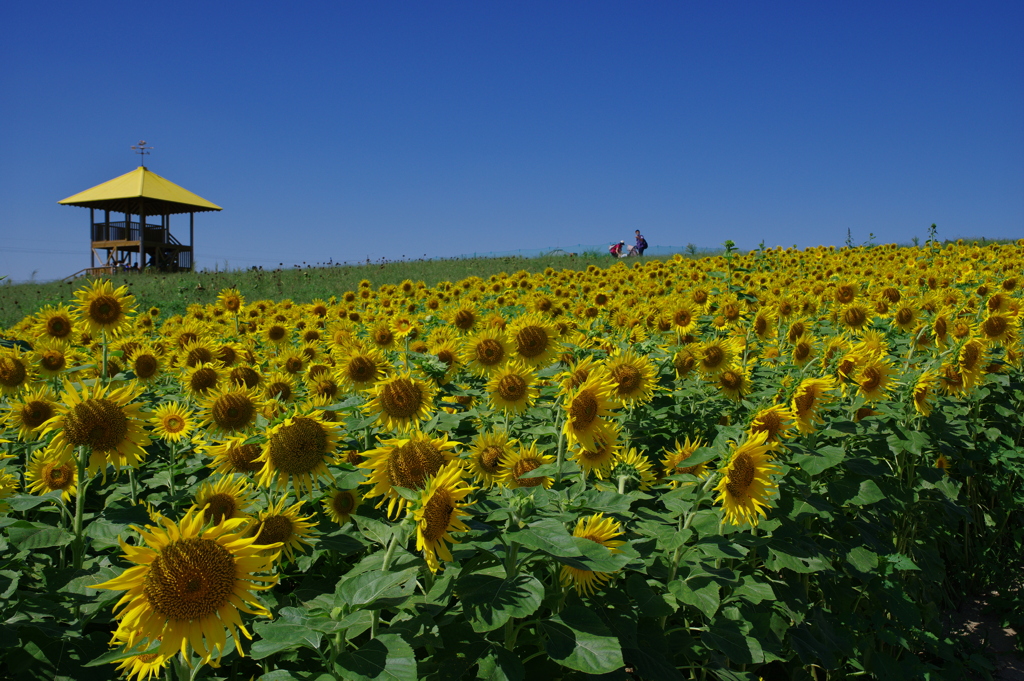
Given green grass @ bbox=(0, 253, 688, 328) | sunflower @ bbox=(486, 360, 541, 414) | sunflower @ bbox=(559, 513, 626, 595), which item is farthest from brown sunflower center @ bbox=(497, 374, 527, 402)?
green grass @ bbox=(0, 253, 688, 328)

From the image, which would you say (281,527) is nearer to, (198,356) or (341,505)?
(341,505)

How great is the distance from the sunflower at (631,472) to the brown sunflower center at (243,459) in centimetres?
143

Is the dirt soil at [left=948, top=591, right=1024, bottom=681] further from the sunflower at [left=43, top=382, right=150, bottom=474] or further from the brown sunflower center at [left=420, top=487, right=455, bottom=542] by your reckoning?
the sunflower at [left=43, top=382, right=150, bottom=474]

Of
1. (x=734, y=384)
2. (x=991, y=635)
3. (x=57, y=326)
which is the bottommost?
(x=991, y=635)

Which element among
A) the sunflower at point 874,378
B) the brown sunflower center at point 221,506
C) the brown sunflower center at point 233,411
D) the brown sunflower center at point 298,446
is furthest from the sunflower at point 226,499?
the sunflower at point 874,378

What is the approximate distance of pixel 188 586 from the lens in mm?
1396

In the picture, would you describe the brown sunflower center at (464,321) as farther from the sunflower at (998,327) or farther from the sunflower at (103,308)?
the sunflower at (998,327)

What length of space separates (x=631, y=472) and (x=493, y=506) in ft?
3.38

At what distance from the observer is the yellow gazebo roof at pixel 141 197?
2809 centimetres

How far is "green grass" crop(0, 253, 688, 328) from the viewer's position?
15445 mm

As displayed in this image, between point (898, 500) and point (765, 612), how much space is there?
168cm

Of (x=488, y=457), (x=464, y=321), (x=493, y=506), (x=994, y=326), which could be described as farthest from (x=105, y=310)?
(x=994, y=326)

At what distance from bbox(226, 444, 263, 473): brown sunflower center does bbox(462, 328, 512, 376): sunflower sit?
5.02 ft

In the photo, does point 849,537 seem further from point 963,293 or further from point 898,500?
point 963,293
